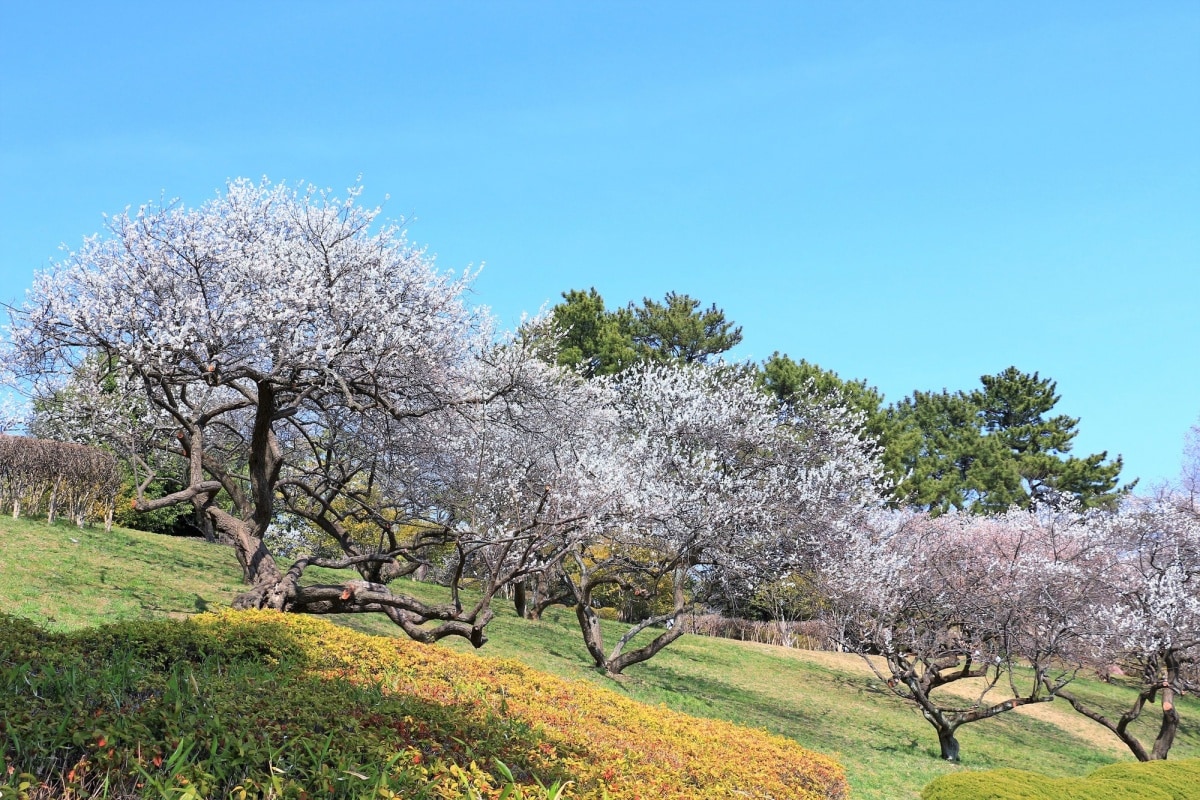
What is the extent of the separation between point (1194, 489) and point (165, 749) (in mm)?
28729

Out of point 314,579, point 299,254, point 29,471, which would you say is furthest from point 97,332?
point 314,579

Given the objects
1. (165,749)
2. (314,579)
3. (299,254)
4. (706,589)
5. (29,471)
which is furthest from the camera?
(706,589)

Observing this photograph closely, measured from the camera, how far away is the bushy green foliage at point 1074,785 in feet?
24.7

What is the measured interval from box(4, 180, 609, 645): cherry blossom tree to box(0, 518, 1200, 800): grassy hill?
69.2 inches

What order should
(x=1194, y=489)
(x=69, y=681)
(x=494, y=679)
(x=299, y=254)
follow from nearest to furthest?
1. (x=69, y=681)
2. (x=494, y=679)
3. (x=299, y=254)
4. (x=1194, y=489)

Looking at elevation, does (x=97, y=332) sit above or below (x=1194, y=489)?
below

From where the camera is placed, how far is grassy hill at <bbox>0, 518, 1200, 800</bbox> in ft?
42.9

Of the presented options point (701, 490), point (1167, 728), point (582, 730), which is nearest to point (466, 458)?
point (701, 490)

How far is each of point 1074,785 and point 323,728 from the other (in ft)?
23.2

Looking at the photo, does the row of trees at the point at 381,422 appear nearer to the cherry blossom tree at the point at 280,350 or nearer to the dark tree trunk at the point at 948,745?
the cherry blossom tree at the point at 280,350

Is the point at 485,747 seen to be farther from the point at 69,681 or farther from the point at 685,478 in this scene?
the point at 685,478

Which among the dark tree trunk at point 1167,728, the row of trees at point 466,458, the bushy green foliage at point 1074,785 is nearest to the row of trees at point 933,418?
the row of trees at point 466,458

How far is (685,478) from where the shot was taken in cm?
1919

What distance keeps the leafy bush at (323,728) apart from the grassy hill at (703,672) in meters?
4.01
